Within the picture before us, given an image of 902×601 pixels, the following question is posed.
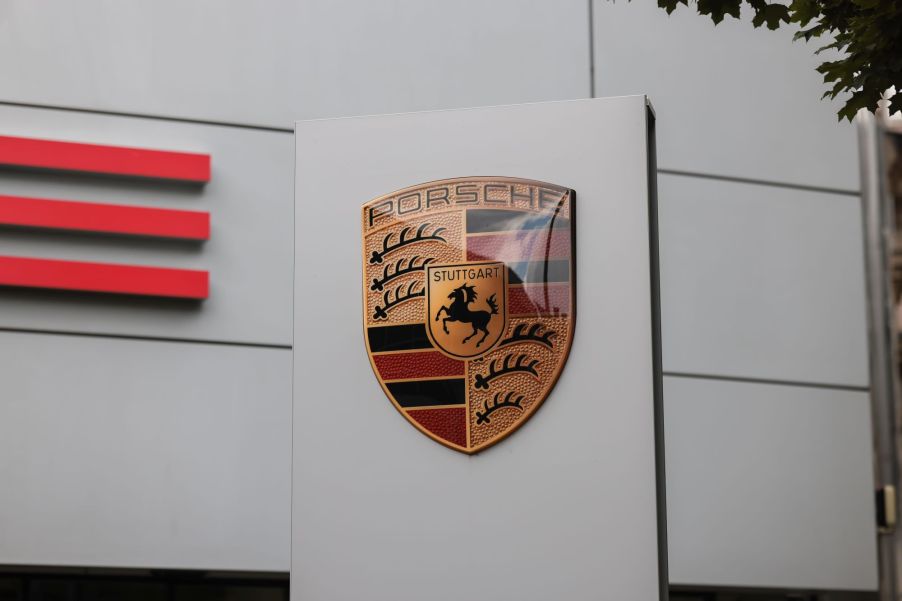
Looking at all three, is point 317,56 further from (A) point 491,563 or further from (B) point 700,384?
(A) point 491,563

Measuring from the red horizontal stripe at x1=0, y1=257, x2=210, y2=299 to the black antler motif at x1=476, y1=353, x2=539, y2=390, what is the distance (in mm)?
2767

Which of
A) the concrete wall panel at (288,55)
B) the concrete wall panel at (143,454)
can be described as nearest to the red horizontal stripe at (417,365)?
the concrete wall panel at (143,454)

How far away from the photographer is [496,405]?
11.6 ft

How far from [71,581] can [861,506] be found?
4747mm

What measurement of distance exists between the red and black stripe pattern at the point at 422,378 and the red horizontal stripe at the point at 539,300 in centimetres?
27

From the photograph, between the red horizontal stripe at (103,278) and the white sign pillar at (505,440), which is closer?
the white sign pillar at (505,440)

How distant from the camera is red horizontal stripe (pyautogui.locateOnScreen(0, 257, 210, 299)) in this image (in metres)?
5.64

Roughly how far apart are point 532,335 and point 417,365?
409mm

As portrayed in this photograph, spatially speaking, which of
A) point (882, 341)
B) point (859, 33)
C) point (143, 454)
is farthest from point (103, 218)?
point (882, 341)

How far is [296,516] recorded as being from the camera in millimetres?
3613

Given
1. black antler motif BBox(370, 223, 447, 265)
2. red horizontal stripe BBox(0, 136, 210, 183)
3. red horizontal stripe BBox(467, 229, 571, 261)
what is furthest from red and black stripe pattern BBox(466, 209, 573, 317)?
red horizontal stripe BBox(0, 136, 210, 183)

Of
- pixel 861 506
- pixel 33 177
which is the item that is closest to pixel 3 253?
pixel 33 177

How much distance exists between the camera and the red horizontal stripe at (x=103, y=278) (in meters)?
5.64

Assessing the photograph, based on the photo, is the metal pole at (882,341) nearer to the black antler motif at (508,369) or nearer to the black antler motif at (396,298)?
the black antler motif at (508,369)
